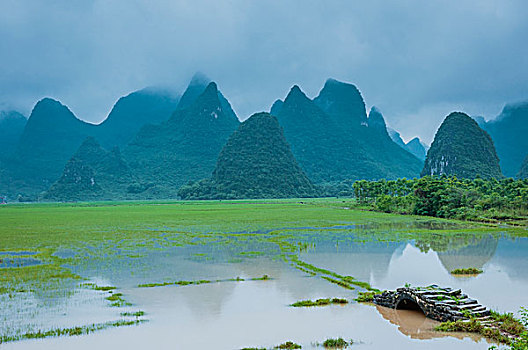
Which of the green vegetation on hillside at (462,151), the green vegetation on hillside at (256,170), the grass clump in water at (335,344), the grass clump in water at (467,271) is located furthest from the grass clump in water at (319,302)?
the green vegetation on hillside at (462,151)

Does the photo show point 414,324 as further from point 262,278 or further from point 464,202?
point 464,202

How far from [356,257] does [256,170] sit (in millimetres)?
59005

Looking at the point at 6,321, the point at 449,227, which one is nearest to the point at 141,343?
the point at 6,321

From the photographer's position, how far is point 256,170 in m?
69.8

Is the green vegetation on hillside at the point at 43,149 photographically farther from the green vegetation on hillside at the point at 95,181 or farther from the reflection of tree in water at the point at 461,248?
the reflection of tree in water at the point at 461,248

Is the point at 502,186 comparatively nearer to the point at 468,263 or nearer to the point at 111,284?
the point at 468,263

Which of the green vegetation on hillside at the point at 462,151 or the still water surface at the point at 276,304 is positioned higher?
the green vegetation on hillside at the point at 462,151

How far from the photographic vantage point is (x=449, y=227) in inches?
734

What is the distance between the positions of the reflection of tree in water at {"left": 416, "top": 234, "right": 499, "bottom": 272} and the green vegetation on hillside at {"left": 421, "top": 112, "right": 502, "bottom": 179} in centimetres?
5037

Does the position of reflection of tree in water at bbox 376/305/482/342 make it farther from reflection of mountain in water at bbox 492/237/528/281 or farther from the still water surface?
reflection of mountain in water at bbox 492/237/528/281

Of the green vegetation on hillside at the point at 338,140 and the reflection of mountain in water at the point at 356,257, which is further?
the green vegetation on hillside at the point at 338,140

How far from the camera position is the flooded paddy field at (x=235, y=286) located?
518 centimetres

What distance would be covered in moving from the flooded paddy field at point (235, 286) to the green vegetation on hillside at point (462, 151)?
51184mm

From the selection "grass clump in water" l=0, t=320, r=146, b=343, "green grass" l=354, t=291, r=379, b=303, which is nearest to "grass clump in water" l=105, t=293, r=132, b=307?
"grass clump in water" l=0, t=320, r=146, b=343
